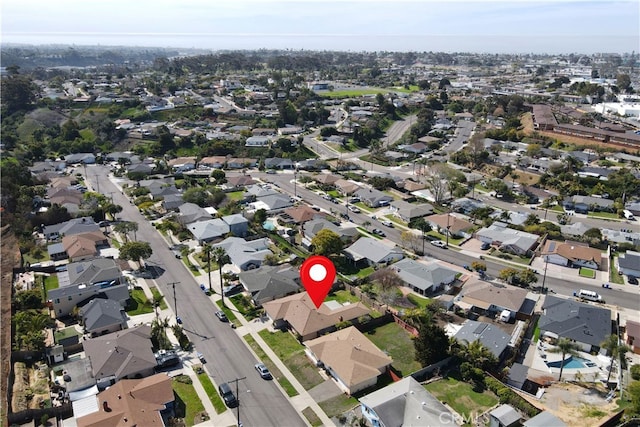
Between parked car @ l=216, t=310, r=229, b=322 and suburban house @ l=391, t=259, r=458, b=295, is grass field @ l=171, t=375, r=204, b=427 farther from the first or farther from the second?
suburban house @ l=391, t=259, r=458, b=295

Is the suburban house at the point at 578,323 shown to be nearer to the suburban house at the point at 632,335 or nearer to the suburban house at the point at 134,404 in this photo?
the suburban house at the point at 632,335

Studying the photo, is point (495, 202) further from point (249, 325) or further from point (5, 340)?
point (5, 340)

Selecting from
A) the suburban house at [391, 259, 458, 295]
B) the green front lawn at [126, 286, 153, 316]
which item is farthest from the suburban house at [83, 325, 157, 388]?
the suburban house at [391, 259, 458, 295]

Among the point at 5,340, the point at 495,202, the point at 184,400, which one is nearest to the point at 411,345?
the point at 184,400

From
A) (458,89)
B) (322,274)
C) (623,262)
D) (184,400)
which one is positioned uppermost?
(458,89)

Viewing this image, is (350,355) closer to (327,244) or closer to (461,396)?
(461,396)

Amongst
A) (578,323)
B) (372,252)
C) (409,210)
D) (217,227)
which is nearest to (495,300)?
(578,323)

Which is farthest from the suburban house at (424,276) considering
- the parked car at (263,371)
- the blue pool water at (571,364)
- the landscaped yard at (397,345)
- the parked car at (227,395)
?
the parked car at (227,395)
